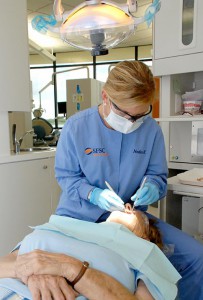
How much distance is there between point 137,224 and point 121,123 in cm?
46

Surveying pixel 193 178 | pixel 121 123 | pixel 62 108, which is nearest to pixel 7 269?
pixel 121 123

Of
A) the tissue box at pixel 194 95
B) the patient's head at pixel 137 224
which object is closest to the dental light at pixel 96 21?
the patient's head at pixel 137 224

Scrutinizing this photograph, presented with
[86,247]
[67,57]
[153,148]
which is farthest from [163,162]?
[67,57]

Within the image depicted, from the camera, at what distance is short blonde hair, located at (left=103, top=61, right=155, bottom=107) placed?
1.21 metres

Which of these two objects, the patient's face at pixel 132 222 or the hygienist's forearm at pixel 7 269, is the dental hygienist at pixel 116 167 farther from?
the hygienist's forearm at pixel 7 269

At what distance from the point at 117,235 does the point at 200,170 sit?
862mm

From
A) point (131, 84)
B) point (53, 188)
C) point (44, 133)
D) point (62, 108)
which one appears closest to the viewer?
point (131, 84)

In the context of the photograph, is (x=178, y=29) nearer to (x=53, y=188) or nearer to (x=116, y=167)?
(x=116, y=167)

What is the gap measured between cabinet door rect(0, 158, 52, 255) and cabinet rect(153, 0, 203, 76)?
1.25 m

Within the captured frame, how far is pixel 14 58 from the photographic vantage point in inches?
88.7

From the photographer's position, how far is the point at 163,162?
60.2 inches

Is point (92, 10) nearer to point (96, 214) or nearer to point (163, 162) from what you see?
point (163, 162)

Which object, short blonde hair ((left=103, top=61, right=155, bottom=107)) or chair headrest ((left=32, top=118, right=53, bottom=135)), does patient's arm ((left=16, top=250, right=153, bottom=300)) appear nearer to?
short blonde hair ((left=103, top=61, right=155, bottom=107))

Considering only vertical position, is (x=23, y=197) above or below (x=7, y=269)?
below
